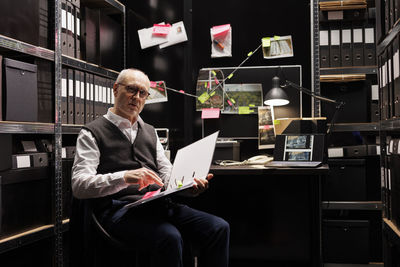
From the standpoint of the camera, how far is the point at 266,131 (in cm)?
292

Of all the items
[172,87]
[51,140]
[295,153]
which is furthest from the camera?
[172,87]

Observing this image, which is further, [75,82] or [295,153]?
[75,82]

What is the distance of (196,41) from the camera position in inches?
125

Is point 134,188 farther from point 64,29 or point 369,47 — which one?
point 369,47

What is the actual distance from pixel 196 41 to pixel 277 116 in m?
0.88

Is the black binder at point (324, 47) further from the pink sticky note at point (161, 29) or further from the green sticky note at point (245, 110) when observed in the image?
the pink sticky note at point (161, 29)

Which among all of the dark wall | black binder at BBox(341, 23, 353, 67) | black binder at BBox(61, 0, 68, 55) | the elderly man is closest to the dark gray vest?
the elderly man

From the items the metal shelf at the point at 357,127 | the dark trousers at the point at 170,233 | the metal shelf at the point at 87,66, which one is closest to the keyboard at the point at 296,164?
the dark trousers at the point at 170,233

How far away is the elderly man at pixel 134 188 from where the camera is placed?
163cm

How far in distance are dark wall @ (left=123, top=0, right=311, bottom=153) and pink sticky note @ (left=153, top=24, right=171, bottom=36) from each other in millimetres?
61

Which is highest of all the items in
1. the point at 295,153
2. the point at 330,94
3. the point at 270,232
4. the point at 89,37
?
the point at 89,37

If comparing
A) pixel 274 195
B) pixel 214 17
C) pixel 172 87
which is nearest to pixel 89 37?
pixel 172 87

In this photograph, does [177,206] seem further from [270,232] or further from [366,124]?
[366,124]

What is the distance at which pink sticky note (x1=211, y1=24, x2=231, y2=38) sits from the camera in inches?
122
